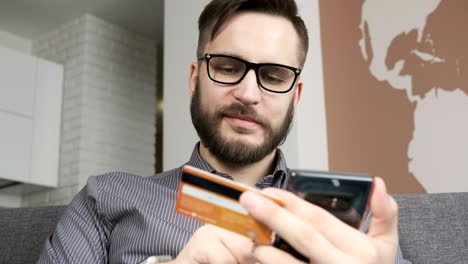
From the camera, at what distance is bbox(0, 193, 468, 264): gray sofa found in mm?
1141

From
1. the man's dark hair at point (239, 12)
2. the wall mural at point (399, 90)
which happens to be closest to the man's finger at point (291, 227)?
the man's dark hair at point (239, 12)

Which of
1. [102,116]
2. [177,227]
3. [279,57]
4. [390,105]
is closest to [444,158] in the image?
[390,105]

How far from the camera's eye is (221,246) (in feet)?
2.00

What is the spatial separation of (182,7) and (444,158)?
1.56m

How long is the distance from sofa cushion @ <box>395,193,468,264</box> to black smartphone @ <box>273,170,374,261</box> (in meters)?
0.65

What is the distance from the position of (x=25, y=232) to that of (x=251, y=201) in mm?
855

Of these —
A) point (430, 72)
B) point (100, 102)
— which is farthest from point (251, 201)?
point (100, 102)

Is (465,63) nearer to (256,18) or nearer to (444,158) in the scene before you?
(444,158)

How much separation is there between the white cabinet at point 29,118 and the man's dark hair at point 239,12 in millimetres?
2866

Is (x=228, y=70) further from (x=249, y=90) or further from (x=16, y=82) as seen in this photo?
(x=16, y=82)

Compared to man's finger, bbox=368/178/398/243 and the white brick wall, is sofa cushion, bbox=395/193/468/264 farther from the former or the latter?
the white brick wall

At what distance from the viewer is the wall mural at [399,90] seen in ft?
7.64

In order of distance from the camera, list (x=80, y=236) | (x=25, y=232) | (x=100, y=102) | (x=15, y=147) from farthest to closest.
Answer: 1. (x=100, y=102)
2. (x=15, y=147)
3. (x=25, y=232)
4. (x=80, y=236)

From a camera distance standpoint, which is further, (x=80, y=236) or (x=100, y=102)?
(x=100, y=102)
